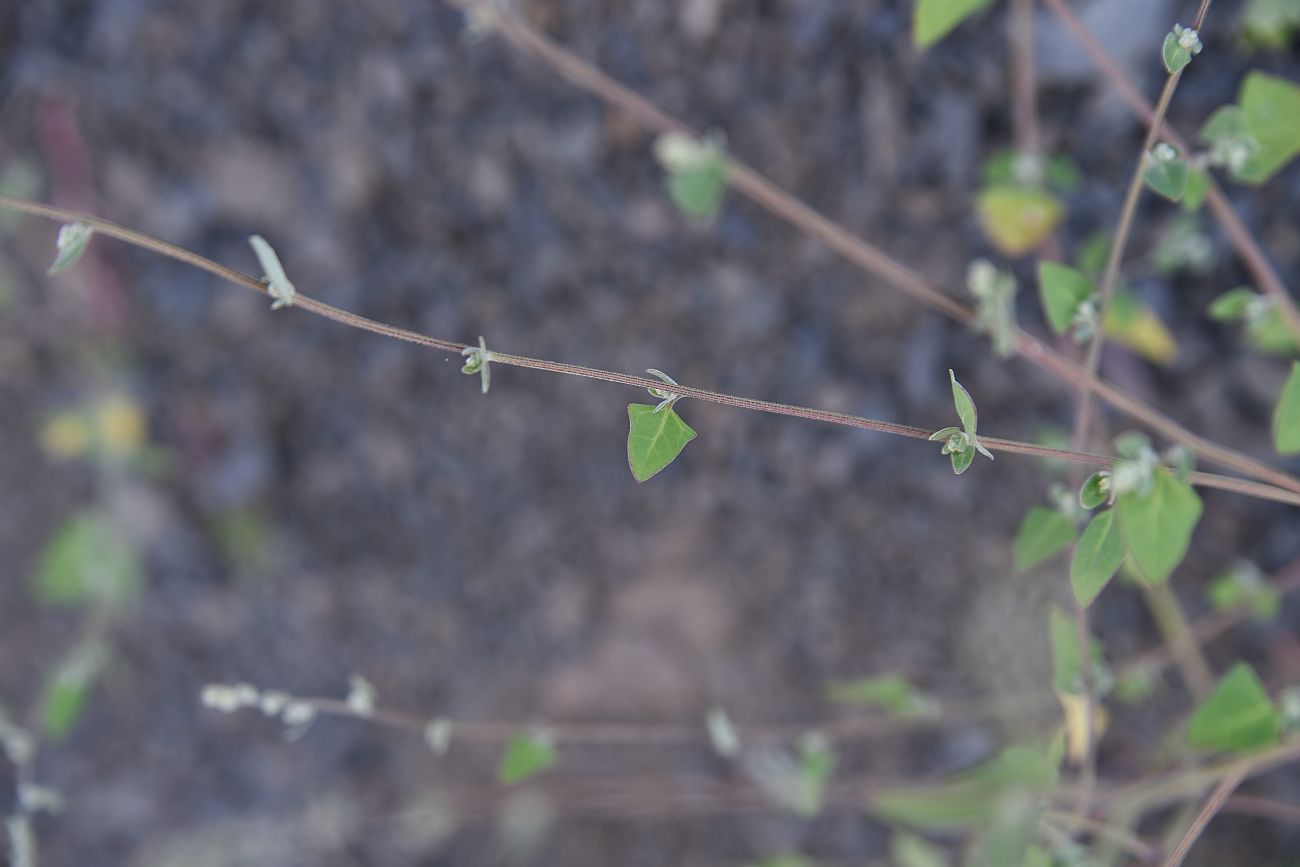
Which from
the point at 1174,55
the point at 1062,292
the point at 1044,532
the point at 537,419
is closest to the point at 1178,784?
the point at 1044,532

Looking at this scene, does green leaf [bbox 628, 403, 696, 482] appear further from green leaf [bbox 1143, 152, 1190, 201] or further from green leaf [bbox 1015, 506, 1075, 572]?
green leaf [bbox 1143, 152, 1190, 201]

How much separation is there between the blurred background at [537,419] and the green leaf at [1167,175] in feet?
1.90

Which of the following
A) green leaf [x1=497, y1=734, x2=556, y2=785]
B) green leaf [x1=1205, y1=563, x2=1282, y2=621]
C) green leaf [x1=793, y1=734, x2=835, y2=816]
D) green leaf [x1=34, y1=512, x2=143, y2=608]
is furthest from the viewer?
green leaf [x1=34, y1=512, x2=143, y2=608]

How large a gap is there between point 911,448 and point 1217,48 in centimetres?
70

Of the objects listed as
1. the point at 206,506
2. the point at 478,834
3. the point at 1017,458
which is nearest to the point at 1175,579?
the point at 1017,458

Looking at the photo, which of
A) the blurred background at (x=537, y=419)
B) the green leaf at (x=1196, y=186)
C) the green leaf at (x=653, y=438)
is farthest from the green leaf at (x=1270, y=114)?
the green leaf at (x=653, y=438)

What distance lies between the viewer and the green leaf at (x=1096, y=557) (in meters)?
0.80

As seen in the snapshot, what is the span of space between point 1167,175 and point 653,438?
51 centimetres

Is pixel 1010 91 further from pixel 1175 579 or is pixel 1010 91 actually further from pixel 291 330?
pixel 291 330

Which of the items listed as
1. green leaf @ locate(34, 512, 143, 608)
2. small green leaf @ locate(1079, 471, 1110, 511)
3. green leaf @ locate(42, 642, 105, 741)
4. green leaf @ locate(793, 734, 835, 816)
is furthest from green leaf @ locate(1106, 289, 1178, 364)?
green leaf @ locate(34, 512, 143, 608)

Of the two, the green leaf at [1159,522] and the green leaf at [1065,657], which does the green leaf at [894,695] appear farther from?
the green leaf at [1159,522]

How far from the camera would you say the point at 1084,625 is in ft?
3.21

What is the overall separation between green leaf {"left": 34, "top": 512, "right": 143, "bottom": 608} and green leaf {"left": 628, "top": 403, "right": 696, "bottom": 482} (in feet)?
5.03

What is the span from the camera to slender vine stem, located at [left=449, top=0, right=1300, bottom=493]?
3.26 ft
